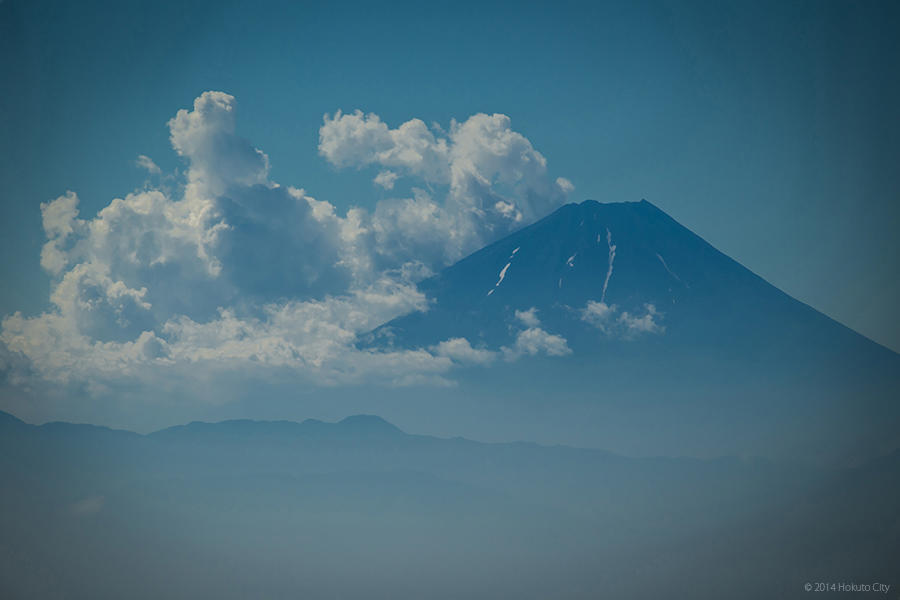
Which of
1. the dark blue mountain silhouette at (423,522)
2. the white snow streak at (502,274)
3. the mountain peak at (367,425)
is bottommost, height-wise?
the dark blue mountain silhouette at (423,522)

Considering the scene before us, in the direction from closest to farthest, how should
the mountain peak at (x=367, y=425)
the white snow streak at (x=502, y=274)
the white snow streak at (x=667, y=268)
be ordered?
1. the white snow streak at (x=667, y=268)
2. the white snow streak at (x=502, y=274)
3. the mountain peak at (x=367, y=425)

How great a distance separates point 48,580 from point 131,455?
21893 millimetres

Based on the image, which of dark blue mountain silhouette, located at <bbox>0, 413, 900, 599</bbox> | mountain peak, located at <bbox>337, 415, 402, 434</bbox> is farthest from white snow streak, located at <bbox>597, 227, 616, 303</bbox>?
mountain peak, located at <bbox>337, 415, 402, 434</bbox>

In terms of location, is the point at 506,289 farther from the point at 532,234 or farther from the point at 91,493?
the point at 91,493

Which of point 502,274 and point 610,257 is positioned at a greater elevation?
point 610,257

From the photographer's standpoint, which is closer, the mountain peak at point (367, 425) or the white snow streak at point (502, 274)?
the white snow streak at point (502, 274)

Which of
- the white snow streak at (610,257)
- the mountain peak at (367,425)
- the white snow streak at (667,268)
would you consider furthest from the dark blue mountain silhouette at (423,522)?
the white snow streak at (667,268)

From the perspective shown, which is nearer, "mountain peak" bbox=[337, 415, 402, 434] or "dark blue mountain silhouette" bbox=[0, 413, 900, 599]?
"dark blue mountain silhouette" bbox=[0, 413, 900, 599]

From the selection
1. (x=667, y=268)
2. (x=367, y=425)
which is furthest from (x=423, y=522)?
(x=667, y=268)

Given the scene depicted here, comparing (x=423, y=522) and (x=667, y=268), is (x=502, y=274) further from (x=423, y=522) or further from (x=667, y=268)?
(x=423, y=522)

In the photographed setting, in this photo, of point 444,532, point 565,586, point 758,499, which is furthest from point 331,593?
point 758,499

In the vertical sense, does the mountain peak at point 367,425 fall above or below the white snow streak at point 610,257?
below

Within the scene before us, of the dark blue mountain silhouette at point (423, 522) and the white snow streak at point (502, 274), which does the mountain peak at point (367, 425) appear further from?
the white snow streak at point (502, 274)

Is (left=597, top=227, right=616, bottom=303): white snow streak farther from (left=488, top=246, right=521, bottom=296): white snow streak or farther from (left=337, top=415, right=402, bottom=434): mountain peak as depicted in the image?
(left=337, top=415, right=402, bottom=434): mountain peak
